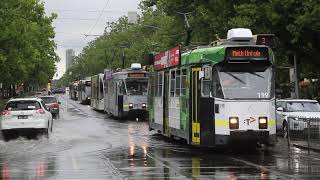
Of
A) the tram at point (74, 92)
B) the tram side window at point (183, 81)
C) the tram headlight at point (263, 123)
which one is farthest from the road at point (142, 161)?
the tram at point (74, 92)

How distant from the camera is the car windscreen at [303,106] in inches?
1032

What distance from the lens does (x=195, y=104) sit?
60.6 ft

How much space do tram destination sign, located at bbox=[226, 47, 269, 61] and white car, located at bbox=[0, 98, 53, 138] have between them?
36.2 feet

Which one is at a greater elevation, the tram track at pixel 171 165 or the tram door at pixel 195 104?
the tram door at pixel 195 104

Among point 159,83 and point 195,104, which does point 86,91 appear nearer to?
point 159,83

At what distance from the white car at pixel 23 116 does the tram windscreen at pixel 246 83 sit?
1076 cm

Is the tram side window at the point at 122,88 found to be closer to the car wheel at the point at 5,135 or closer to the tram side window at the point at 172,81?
the car wheel at the point at 5,135

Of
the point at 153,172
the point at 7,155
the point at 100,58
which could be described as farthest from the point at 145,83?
the point at 100,58

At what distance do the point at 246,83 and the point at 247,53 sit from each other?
875 mm

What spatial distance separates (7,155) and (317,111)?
13264mm

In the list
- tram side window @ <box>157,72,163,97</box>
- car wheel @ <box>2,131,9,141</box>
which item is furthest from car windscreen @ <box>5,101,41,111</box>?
tram side window @ <box>157,72,163,97</box>

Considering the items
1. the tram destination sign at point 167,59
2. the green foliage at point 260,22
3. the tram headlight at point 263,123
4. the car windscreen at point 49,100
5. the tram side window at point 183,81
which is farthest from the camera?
the car windscreen at point 49,100

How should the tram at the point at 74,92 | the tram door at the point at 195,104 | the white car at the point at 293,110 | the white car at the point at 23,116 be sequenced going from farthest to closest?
the tram at the point at 74,92
the white car at the point at 23,116
the white car at the point at 293,110
the tram door at the point at 195,104

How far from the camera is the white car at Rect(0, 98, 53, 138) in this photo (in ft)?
84.6
